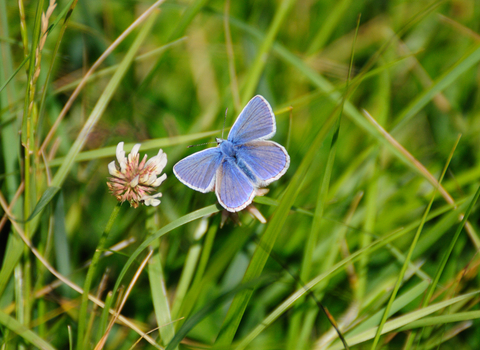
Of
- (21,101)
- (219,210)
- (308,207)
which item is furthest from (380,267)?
(21,101)

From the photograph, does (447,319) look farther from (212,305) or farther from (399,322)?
(212,305)

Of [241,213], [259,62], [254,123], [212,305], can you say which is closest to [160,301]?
[212,305]

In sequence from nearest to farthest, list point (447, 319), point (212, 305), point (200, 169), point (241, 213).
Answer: point (212, 305) → point (447, 319) → point (200, 169) → point (241, 213)

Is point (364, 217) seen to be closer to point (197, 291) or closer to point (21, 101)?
point (197, 291)

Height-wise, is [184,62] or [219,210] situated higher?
[184,62]

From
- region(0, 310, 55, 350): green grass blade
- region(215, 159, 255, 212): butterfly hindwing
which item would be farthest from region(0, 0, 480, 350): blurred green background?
region(215, 159, 255, 212): butterfly hindwing

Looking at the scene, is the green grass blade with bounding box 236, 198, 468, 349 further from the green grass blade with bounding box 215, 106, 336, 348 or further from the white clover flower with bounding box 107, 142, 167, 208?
the white clover flower with bounding box 107, 142, 167, 208

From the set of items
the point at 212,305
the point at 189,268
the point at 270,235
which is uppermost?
the point at 270,235

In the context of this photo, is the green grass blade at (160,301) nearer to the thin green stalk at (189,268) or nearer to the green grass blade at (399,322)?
the thin green stalk at (189,268)
